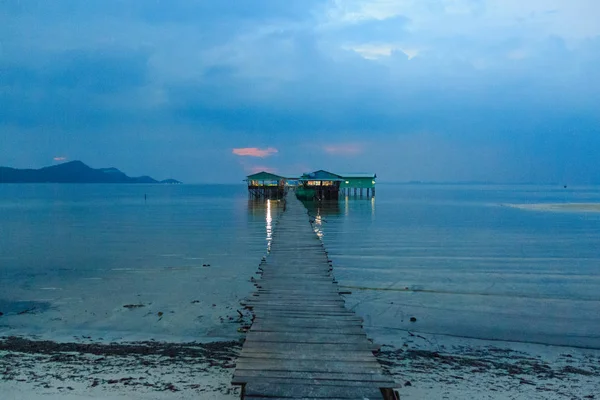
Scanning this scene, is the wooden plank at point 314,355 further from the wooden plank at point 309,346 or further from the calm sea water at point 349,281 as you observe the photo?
the calm sea water at point 349,281

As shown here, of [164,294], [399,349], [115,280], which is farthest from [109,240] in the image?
[399,349]

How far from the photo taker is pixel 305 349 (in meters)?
5.41

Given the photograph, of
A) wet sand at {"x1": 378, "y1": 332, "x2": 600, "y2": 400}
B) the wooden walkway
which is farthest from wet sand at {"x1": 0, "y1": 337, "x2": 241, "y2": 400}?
wet sand at {"x1": 378, "y1": 332, "x2": 600, "y2": 400}

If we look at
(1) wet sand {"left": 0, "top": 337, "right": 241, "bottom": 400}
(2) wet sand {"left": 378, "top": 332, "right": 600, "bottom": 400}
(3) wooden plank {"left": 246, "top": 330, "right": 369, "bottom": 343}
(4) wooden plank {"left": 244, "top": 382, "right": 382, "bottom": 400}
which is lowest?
(2) wet sand {"left": 378, "top": 332, "right": 600, "bottom": 400}

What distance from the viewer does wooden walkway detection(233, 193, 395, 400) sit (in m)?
4.46

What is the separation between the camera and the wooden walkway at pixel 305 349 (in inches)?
176

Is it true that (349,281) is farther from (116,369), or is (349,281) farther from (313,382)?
(313,382)

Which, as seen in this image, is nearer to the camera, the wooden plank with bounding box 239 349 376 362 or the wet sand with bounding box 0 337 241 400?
the wooden plank with bounding box 239 349 376 362

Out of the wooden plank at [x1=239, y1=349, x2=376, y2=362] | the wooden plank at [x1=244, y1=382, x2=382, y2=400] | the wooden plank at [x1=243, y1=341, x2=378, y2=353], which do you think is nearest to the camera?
the wooden plank at [x1=244, y1=382, x2=382, y2=400]

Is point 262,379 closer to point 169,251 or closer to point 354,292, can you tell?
point 354,292

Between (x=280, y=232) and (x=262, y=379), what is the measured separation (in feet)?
40.3

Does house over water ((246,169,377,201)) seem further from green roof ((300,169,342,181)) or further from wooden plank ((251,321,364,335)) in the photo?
wooden plank ((251,321,364,335))

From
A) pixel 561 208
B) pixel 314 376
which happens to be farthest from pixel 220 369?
pixel 561 208

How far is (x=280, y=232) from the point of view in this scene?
16.8 metres
